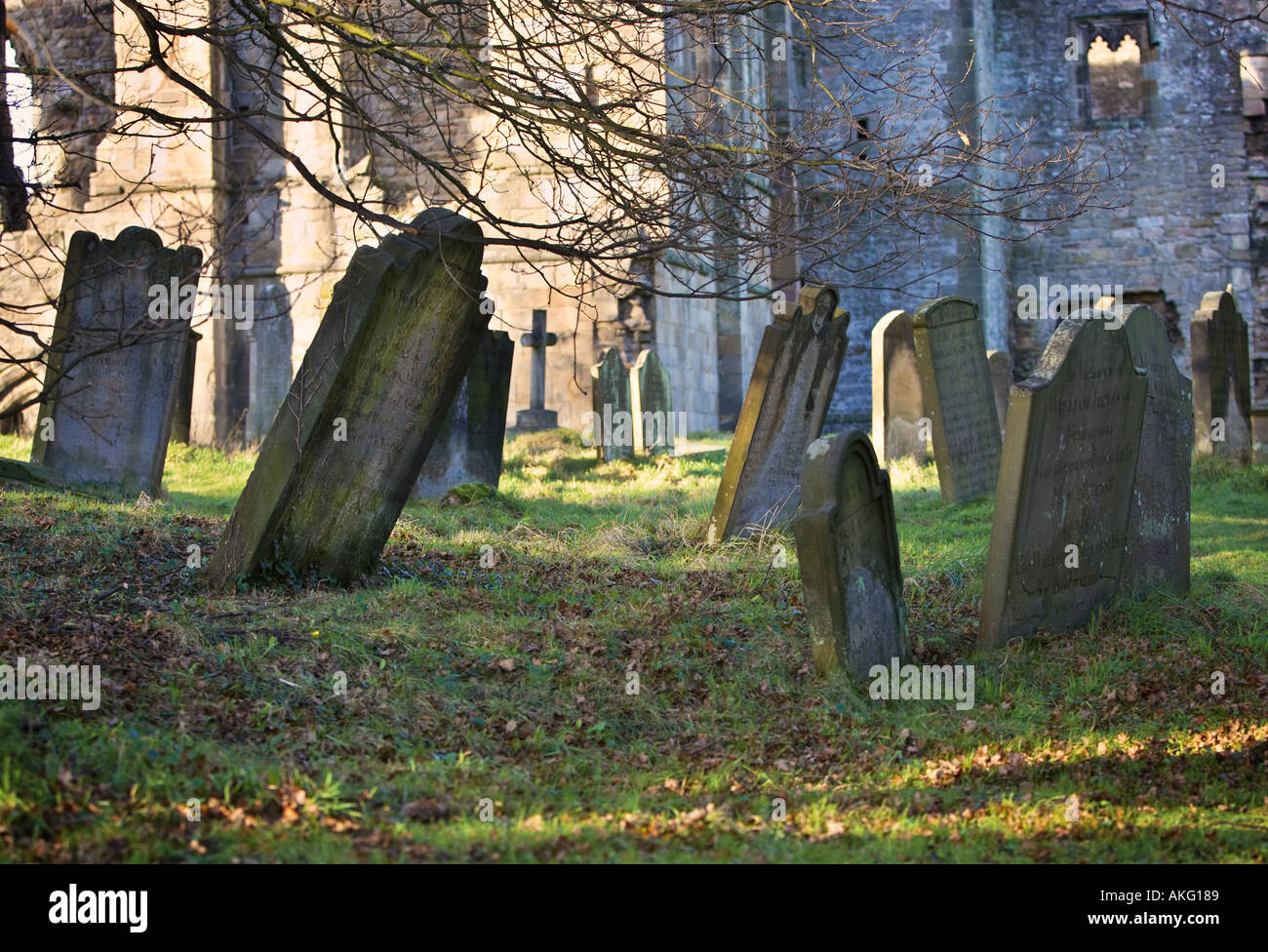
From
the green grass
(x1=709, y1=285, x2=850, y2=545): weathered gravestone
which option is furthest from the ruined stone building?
the green grass

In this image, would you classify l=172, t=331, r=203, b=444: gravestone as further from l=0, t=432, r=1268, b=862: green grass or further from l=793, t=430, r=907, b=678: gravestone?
l=793, t=430, r=907, b=678: gravestone

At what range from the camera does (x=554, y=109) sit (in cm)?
543

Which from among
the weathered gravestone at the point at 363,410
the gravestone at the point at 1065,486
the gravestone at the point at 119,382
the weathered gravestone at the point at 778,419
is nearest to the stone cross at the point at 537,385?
the gravestone at the point at 119,382

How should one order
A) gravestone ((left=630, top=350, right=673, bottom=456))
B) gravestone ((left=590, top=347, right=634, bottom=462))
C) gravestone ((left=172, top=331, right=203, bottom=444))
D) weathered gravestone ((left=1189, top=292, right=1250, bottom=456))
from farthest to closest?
gravestone ((left=630, top=350, right=673, bottom=456)), gravestone ((left=590, top=347, right=634, bottom=462)), weathered gravestone ((left=1189, top=292, right=1250, bottom=456)), gravestone ((left=172, top=331, right=203, bottom=444))

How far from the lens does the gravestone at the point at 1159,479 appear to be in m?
7.05

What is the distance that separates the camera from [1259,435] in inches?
546

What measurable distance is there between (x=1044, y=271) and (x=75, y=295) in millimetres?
20055

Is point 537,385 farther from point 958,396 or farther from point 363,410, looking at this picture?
point 363,410

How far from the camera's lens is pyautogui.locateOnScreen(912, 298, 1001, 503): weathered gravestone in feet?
35.1

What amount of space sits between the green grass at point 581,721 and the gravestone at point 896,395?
18.6ft

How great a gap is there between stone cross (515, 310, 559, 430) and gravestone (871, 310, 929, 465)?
4.82m

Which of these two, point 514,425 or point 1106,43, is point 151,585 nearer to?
point 514,425

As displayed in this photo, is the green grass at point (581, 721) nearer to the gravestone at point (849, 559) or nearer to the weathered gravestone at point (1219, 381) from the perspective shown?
the gravestone at point (849, 559)

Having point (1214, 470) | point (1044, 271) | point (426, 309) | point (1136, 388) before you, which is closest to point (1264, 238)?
point (1044, 271)
